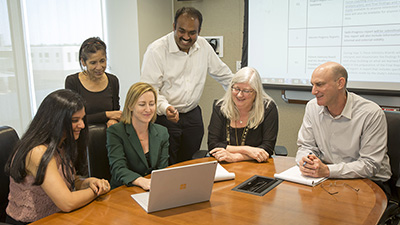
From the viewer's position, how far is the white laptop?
1447 mm

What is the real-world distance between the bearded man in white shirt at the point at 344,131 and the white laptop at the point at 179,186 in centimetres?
63

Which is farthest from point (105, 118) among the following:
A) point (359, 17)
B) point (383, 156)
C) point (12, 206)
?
point (359, 17)

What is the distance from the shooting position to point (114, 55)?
13.2 feet

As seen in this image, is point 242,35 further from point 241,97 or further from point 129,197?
point 129,197

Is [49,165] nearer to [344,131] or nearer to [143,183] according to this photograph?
[143,183]

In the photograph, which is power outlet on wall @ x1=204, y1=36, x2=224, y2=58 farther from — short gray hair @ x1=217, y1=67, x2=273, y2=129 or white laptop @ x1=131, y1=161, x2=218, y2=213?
white laptop @ x1=131, y1=161, x2=218, y2=213

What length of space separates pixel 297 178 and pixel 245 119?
729mm

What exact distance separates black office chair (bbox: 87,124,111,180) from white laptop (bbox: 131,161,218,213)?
677mm

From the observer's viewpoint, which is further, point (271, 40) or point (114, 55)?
point (114, 55)

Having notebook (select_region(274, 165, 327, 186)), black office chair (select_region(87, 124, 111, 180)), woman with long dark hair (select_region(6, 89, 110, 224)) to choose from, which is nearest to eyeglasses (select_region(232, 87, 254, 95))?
notebook (select_region(274, 165, 327, 186))

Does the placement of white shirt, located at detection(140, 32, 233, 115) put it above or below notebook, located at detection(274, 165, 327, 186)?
above

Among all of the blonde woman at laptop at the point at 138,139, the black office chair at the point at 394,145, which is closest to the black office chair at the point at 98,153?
the blonde woman at laptop at the point at 138,139

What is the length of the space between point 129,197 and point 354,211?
1001 millimetres

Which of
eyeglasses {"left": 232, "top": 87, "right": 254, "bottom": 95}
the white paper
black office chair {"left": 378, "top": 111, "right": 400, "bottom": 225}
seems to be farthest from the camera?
eyeglasses {"left": 232, "top": 87, "right": 254, "bottom": 95}
